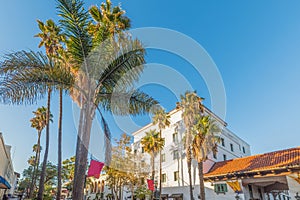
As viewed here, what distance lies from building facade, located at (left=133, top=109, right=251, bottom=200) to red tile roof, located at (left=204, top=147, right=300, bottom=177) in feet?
7.43

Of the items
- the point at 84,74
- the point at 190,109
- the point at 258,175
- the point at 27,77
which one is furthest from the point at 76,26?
the point at 190,109

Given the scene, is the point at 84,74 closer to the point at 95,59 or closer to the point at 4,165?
the point at 95,59

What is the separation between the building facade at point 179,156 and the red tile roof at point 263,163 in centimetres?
226

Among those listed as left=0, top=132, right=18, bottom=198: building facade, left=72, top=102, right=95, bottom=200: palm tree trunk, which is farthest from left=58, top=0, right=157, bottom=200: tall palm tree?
left=0, top=132, right=18, bottom=198: building facade

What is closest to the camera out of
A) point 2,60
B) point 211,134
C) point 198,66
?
point 2,60

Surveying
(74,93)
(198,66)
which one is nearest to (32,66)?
(74,93)

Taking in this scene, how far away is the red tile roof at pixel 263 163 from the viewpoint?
17.2m

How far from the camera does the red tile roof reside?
679 inches

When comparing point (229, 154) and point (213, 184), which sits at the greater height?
point (229, 154)

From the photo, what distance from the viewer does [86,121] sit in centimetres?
657

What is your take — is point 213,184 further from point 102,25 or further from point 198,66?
point 102,25

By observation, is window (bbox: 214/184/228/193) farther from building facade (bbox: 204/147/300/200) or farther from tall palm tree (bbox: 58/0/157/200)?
tall palm tree (bbox: 58/0/157/200)

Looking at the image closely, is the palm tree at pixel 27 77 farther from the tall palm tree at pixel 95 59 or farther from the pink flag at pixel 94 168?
the pink flag at pixel 94 168

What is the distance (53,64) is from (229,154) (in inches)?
1110
